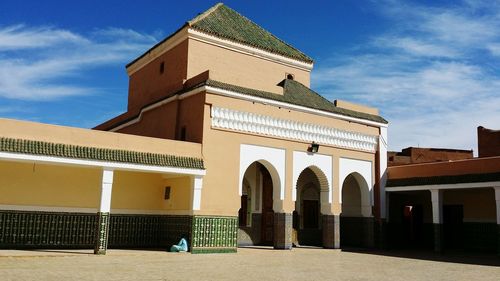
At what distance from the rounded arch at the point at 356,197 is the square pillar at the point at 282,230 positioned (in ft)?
11.4

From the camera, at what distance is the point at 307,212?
56.4 ft

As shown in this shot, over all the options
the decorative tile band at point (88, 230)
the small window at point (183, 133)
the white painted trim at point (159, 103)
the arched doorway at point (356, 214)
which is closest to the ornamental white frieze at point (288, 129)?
the white painted trim at point (159, 103)

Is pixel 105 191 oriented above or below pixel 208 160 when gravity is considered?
below

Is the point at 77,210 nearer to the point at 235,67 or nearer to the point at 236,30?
the point at 235,67

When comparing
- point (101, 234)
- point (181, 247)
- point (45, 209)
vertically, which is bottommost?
point (181, 247)

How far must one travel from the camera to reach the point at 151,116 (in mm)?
15492

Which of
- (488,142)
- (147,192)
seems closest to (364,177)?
(147,192)

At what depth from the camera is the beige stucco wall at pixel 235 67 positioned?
1499 cm

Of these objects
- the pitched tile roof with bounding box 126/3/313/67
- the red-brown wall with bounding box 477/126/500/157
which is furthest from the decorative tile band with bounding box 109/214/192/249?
the red-brown wall with bounding box 477/126/500/157

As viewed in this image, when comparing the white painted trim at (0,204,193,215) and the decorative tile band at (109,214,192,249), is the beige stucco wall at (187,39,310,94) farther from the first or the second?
the decorative tile band at (109,214,192,249)

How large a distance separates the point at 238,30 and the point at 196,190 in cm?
674

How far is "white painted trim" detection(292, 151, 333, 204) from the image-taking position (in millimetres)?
14462

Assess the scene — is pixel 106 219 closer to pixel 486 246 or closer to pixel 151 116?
pixel 151 116

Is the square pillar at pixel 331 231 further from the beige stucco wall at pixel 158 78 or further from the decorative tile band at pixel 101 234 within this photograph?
the decorative tile band at pixel 101 234
